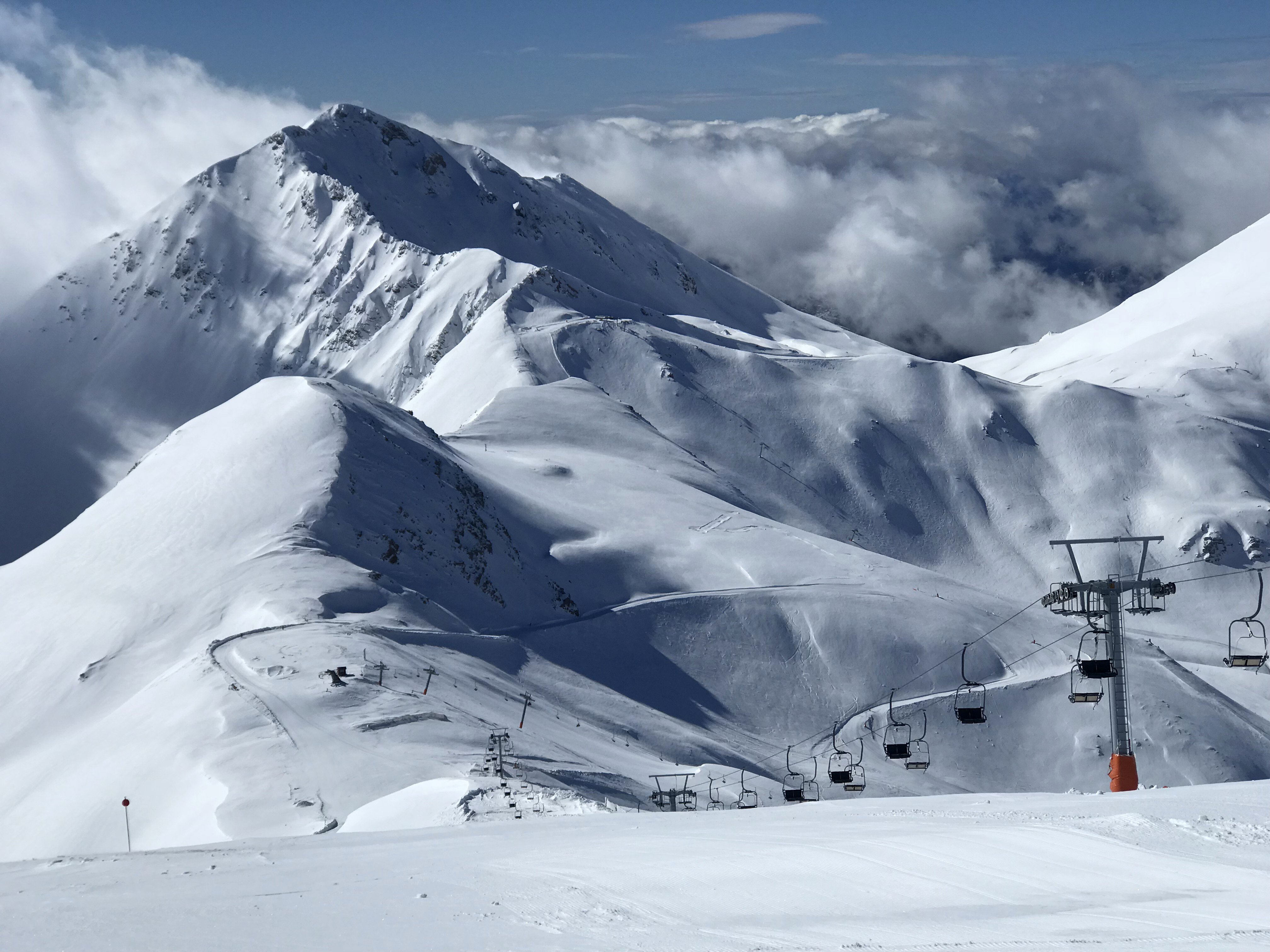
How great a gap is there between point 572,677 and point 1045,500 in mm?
82766

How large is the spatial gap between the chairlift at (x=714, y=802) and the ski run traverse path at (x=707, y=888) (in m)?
24.2

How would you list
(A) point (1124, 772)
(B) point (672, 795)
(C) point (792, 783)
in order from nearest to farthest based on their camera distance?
1. (A) point (1124, 772)
2. (B) point (672, 795)
3. (C) point (792, 783)

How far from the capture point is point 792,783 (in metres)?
69.8

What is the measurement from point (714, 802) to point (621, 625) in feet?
113

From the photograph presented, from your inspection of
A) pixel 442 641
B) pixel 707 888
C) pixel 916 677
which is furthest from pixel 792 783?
pixel 707 888

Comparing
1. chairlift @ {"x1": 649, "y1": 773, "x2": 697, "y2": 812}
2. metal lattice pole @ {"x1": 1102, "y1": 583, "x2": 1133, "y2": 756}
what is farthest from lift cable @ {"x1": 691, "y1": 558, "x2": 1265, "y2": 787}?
metal lattice pole @ {"x1": 1102, "y1": 583, "x2": 1133, "y2": 756}

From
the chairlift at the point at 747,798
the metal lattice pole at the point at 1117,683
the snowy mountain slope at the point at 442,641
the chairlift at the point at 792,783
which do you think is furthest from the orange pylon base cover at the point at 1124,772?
the snowy mountain slope at the point at 442,641

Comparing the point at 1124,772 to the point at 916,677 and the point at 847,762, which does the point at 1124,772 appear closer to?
the point at 847,762

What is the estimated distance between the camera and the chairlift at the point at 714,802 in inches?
2068

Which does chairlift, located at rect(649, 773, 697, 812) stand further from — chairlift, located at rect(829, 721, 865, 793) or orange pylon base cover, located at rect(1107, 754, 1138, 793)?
orange pylon base cover, located at rect(1107, 754, 1138, 793)

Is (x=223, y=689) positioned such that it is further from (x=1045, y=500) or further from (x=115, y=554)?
(x=1045, y=500)

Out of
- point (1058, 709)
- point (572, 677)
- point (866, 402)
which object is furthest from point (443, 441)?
point (866, 402)

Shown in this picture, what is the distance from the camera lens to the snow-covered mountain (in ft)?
173

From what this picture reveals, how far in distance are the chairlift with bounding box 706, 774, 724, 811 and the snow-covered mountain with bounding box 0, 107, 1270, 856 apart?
102 inches
